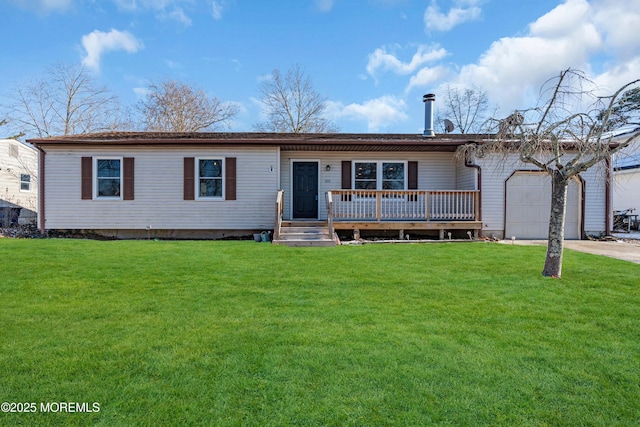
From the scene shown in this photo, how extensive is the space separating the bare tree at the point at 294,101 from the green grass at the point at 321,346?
2205 cm

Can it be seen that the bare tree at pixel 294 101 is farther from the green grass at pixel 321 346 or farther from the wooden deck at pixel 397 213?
the green grass at pixel 321 346

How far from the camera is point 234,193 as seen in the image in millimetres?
11273

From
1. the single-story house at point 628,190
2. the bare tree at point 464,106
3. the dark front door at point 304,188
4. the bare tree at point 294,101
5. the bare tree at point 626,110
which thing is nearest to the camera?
the bare tree at point 626,110

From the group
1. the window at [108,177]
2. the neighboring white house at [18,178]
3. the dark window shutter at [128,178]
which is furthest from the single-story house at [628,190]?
the neighboring white house at [18,178]

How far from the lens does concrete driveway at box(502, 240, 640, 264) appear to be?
7.86 meters

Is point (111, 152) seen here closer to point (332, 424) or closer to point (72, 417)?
point (72, 417)

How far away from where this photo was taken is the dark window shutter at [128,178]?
11.1m

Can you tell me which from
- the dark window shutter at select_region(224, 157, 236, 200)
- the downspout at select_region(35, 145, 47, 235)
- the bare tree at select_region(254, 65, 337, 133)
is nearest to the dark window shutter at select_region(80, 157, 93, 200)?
the downspout at select_region(35, 145, 47, 235)

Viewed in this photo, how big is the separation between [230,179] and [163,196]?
214 centimetres

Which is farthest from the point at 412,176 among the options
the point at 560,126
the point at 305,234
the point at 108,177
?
the point at 108,177

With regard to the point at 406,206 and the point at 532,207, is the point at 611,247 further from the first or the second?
the point at 406,206

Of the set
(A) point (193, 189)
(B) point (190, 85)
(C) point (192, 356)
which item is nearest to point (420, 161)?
(A) point (193, 189)

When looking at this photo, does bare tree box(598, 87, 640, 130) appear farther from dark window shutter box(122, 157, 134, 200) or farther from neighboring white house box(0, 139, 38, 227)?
neighboring white house box(0, 139, 38, 227)

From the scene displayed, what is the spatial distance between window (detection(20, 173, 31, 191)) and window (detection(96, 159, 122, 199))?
11.1m
